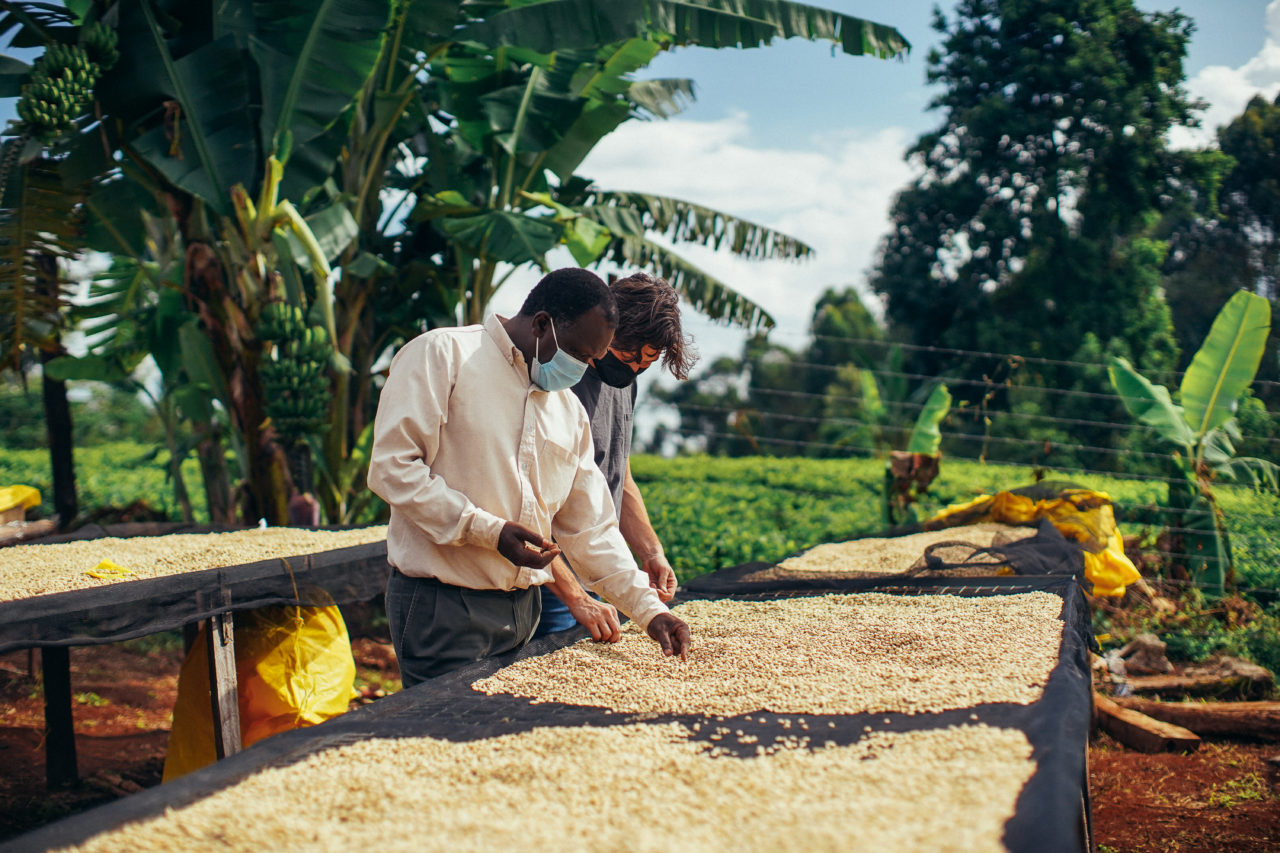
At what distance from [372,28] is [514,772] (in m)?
4.18

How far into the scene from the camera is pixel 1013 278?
1684cm

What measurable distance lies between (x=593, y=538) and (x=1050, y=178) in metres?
15.8

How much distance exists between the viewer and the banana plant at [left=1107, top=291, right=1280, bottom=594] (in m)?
5.29

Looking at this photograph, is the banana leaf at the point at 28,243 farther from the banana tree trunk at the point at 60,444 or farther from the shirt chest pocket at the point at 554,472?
the shirt chest pocket at the point at 554,472

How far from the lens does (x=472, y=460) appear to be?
1908mm

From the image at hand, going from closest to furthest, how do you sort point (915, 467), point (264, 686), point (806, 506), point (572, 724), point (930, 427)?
point (572, 724) → point (264, 686) → point (915, 467) → point (930, 427) → point (806, 506)

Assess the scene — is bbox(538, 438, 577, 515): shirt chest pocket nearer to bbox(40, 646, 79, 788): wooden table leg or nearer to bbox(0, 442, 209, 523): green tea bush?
bbox(40, 646, 79, 788): wooden table leg

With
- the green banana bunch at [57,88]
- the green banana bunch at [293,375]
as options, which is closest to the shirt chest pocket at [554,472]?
the green banana bunch at [293,375]

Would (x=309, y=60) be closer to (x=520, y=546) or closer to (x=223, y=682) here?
(x=223, y=682)

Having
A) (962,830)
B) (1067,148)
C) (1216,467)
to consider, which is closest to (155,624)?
(962,830)

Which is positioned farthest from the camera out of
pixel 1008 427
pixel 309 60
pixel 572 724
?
pixel 1008 427

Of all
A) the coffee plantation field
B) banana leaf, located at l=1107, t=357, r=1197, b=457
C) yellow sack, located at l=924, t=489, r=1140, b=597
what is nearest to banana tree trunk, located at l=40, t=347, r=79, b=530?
the coffee plantation field

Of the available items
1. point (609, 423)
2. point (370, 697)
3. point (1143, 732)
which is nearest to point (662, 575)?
point (609, 423)

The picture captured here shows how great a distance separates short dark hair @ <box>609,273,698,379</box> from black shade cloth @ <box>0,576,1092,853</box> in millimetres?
869
